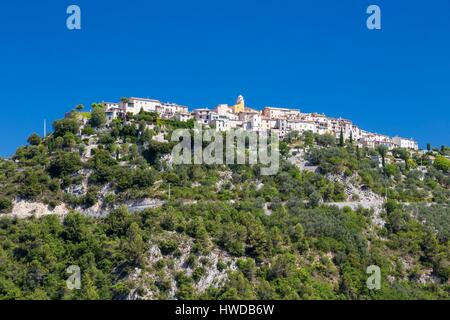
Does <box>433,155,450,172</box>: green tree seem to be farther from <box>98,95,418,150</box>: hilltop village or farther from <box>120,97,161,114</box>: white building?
<box>120,97,161,114</box>: white building

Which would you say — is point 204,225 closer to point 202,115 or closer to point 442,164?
point 202,115

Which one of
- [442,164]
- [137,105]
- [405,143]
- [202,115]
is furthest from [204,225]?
[405,143]

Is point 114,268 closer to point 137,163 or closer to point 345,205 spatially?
point 137,163

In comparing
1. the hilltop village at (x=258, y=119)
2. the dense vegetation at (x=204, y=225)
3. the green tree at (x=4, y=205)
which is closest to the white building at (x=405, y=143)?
the hilltop village at (x=258, y=119)

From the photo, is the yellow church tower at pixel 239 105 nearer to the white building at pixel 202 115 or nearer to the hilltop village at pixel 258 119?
the hilltop village at pixel 258 119

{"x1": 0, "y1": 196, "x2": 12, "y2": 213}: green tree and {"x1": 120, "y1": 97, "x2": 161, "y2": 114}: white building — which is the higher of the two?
{"x1": 120, "y1": 97, "x2": 161, "y2": 114}: white building

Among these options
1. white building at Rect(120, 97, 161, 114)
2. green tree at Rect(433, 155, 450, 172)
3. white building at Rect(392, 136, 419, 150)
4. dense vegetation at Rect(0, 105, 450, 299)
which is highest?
white building at Rect(120, 97, 161, 114)

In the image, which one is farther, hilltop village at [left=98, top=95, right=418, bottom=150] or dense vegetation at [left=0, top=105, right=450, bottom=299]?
hilltop village at [left=98, top=95, right=418, bottom=150]

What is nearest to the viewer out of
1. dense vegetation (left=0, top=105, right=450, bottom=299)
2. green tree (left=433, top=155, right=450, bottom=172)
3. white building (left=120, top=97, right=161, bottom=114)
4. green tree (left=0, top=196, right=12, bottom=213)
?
dense vegetation (left=0, top=105, right=450, bottom=299)

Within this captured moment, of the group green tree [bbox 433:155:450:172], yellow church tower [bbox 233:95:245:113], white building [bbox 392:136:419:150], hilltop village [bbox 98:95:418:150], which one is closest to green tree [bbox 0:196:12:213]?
hilltop village [bbox 98:95:418:150]
